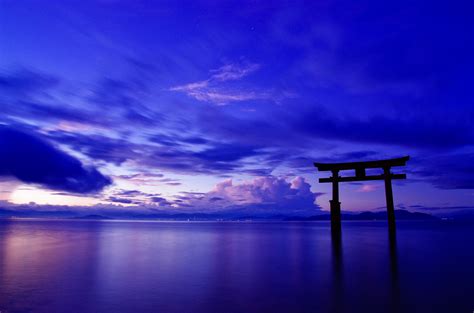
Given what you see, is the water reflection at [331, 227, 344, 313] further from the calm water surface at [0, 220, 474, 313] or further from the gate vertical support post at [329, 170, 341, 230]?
the gate vertical support post at [329, 170, 341, 230]

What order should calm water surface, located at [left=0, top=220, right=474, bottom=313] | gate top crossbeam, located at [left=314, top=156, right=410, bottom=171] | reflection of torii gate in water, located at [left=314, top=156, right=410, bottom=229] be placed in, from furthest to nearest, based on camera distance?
reflection of torii gate in water, located at [left=314, top=156, right=410, bottom=229] → gate top crossbeam, located at [left=314, top=156, right=410, bottom=171] → calm water surface, located at [left=0, top=220, right=474, bottom=313]

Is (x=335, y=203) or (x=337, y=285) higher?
(x=335, y=203)

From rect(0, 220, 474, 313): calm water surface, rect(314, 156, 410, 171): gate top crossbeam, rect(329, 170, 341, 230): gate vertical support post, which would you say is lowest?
rect(0, 220, 474, 313): calm water surface

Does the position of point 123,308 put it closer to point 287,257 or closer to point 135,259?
point 135,259

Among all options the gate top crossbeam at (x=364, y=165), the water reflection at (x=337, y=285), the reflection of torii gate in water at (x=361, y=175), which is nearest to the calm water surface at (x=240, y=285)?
the water reflection at (x=337, y=285)

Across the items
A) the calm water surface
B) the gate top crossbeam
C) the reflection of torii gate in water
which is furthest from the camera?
the reflection of torii gate in water

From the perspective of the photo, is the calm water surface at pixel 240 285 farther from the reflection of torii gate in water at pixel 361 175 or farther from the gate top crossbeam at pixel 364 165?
the gate top crossbeam at pixel 364 165

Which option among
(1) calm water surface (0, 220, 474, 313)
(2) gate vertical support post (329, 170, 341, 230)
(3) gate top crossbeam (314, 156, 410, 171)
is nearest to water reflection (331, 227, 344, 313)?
(1) calm water surface (0, 220, 474, 313)

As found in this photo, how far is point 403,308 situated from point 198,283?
5323 mm

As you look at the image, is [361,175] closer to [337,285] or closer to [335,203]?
[335,203]

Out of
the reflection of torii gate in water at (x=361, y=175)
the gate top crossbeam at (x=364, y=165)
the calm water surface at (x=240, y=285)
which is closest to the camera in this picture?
the calm water surface at (x=240, y=285)

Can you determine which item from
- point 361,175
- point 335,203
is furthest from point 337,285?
point 335,203

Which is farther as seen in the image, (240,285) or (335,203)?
(335,203)

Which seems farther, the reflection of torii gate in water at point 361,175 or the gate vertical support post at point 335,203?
the gate vertical support post at point 335,203
